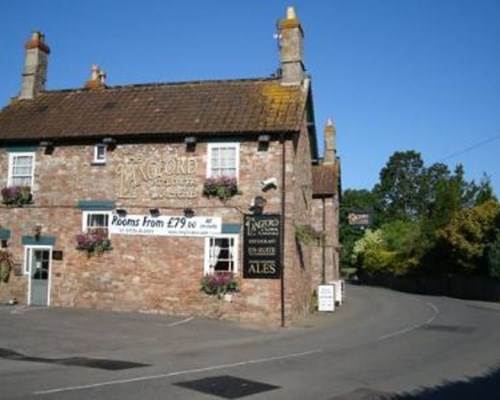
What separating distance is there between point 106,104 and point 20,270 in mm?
7558

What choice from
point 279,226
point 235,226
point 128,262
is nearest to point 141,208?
point 128,262

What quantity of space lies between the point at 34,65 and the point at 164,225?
33.8ft

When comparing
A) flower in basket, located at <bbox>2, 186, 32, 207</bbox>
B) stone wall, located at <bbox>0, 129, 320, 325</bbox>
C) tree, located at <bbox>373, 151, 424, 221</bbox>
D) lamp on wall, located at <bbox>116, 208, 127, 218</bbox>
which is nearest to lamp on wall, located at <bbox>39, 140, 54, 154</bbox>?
stone wall, located at <bbox>0, 129, 320, 325</bbox>

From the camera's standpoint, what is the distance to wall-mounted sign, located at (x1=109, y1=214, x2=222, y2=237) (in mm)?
22423

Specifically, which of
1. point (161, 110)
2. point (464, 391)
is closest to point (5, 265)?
point (161, 110)

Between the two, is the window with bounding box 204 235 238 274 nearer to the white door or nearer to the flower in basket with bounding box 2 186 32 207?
the white door

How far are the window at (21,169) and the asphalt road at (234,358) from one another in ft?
17.0

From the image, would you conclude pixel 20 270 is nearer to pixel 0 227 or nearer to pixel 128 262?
pixel 0 227

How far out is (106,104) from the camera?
85.4 ft

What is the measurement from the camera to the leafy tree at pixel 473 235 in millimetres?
41438

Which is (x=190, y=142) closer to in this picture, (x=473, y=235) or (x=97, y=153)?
(x=97, y=153)

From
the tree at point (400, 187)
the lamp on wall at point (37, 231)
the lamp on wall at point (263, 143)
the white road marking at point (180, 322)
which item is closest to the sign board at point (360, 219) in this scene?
the lamp on wall at point (263, 143)

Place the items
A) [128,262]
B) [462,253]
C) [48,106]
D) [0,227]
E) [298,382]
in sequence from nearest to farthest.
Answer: [298,382]
[128,262]
[0,227]
[48,106]
[462,253]

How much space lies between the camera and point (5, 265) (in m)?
24.5
